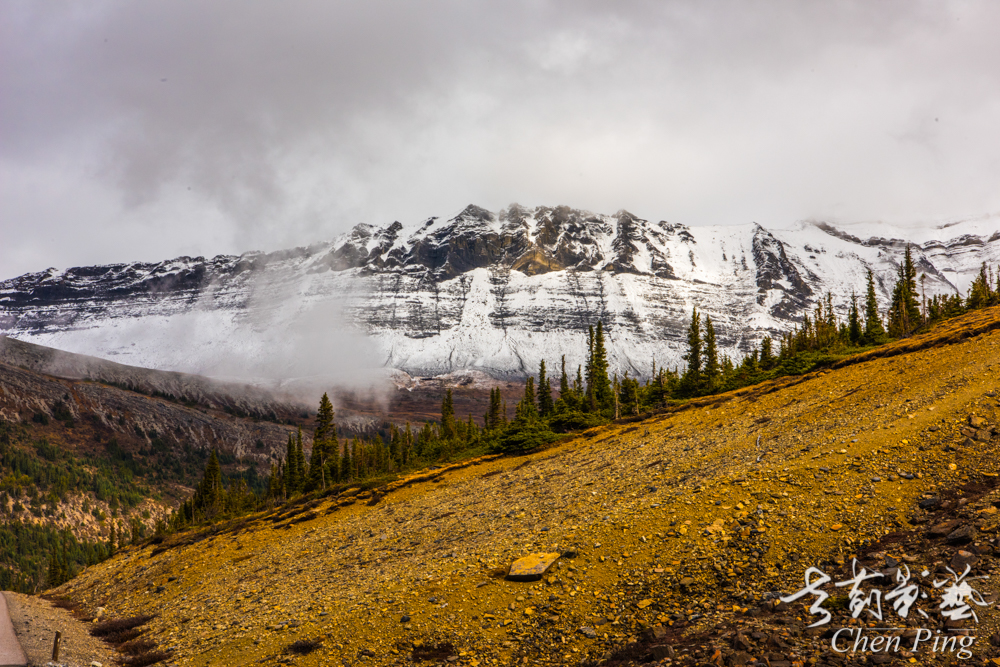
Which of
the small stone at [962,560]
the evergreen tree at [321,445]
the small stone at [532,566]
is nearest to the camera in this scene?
the small stone at [962,560]

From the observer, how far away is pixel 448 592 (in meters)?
17.2

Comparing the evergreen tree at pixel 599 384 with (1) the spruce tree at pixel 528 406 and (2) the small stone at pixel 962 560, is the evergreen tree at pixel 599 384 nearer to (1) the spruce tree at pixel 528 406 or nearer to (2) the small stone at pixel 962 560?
(1) the spruce tree at pixel 528 406

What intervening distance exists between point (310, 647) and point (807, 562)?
13991 mm

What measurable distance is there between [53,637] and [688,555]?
89.1 feet

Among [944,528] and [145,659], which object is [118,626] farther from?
[944,528]

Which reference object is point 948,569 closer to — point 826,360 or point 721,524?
point 721,524

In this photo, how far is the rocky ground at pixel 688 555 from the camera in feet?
39.7

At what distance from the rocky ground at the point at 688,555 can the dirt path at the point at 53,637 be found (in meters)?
2.26

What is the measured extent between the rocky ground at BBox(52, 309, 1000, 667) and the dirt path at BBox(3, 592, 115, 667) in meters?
2.26

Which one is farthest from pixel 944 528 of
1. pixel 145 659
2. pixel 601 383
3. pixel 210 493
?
pixel 210 493

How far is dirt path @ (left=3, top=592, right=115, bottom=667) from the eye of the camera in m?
20.0

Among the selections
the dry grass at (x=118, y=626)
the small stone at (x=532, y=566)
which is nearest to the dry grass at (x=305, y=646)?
the small stone at (x=532, y=566)

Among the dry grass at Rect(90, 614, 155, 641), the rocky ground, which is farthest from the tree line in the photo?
the dry grass at Rect(90, 614, 155, 641)

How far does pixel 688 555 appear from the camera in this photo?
15492mm
